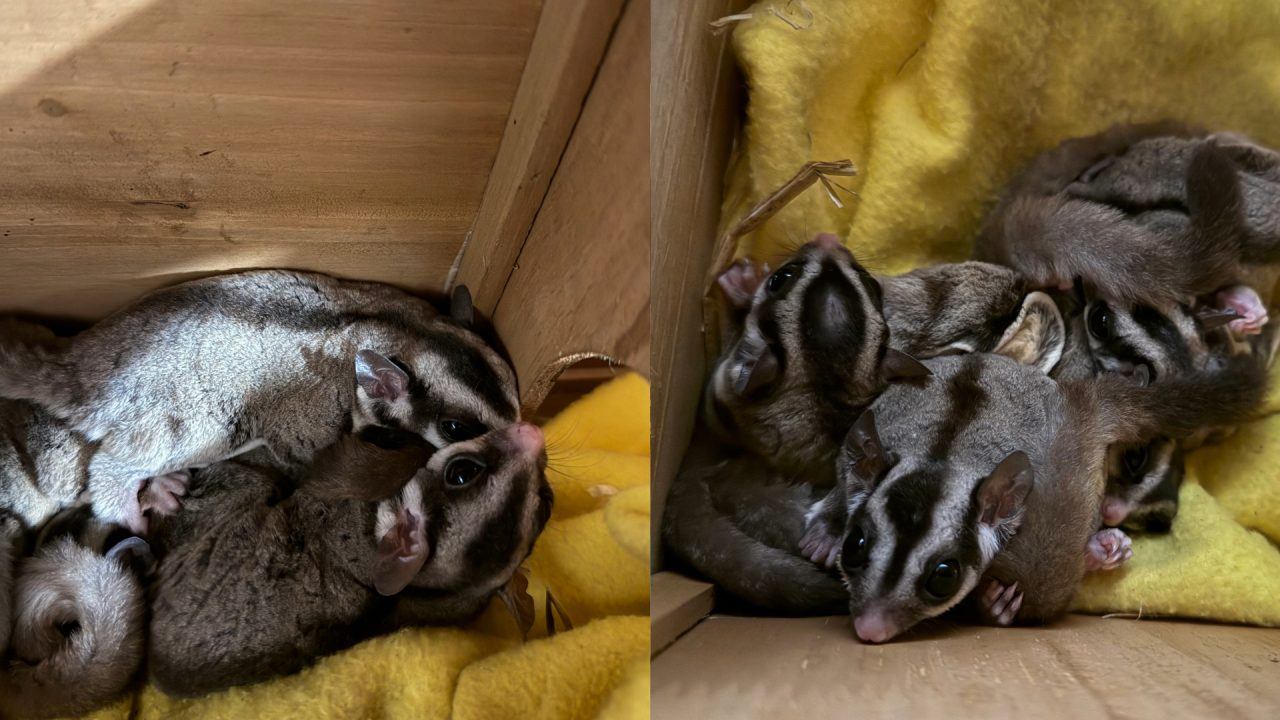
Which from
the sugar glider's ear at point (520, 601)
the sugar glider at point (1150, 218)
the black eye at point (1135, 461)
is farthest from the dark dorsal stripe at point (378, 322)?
the black eye at point (1135, 461)

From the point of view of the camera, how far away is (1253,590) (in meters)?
2.03

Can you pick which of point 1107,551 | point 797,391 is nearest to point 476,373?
point 797,391

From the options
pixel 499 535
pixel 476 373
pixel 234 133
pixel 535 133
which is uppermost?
pixel 535 133

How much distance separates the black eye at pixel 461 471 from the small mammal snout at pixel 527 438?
92 millimetres

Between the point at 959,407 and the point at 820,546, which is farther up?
the point at 959,407

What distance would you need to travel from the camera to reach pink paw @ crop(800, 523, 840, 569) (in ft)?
6.72

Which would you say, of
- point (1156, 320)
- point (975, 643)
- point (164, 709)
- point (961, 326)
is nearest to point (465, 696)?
point (164, 709)

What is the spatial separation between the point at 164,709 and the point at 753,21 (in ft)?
6.42

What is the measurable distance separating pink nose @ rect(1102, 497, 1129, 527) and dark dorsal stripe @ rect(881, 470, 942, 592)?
54cm

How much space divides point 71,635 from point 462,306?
1040 mm

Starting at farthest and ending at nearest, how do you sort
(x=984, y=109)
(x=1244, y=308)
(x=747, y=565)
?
(x=984, y=109) → (x=1244, y=308) → (x=747, y=565)

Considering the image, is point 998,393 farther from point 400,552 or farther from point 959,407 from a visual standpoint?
point 400,552

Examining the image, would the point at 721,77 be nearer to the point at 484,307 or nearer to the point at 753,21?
the point at 753,21

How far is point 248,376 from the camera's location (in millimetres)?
2166
